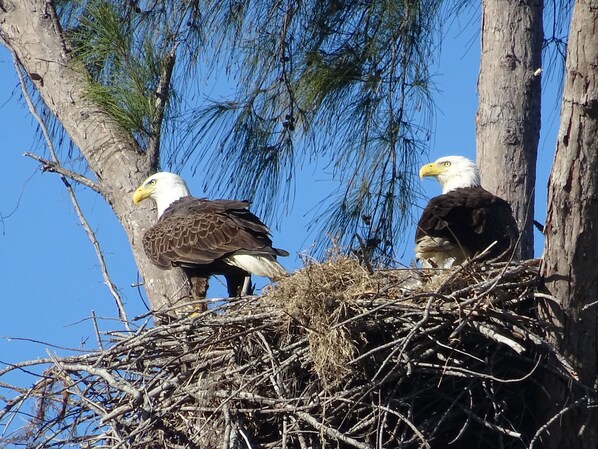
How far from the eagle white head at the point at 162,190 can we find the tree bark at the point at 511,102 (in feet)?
5.00

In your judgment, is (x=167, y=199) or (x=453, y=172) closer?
(x=453, y=172)

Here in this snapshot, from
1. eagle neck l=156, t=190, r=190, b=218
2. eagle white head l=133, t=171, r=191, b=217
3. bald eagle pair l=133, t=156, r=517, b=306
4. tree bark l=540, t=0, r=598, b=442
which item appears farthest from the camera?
eagle neck l=156, t=190, r=190, b=218

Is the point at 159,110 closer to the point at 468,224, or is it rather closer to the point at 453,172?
the point at 453,172

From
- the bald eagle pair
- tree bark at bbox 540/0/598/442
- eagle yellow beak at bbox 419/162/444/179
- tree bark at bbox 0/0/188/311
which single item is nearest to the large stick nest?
tree bark at bbox 540/0/598/442

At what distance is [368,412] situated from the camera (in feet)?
14.3

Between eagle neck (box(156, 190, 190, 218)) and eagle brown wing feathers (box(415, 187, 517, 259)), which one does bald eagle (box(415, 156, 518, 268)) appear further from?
eagle neck (box(156, 190, 190, 218))

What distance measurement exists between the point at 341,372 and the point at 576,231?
0.91 metres

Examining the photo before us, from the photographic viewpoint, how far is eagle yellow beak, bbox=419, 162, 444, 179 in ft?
19.5

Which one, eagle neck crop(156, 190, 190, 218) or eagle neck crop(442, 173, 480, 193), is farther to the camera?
eagle neck crop(156, 190, 190, 218)

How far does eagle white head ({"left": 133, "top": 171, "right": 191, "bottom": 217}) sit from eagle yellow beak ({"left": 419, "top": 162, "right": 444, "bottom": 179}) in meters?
1.24

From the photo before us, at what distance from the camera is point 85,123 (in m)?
5.81

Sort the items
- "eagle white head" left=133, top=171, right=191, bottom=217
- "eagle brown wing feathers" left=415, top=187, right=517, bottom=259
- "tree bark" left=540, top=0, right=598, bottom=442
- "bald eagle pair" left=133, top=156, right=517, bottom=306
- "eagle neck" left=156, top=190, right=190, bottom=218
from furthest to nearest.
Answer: "eagle neck" left=156, top=190, right=190, bottom=218
"eagle white head" left=133, top=171, right=191, bottom=217
"bald eagle pair" left=133, top=156, right=517, bottom=306
"eagle brown wing feathers" left=415, top=187, right=517, bottom=259
"tree bark" left=540, top=0, right=598, bottom=442

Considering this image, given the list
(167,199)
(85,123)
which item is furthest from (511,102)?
(85,123)

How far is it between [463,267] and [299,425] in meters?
0.78
